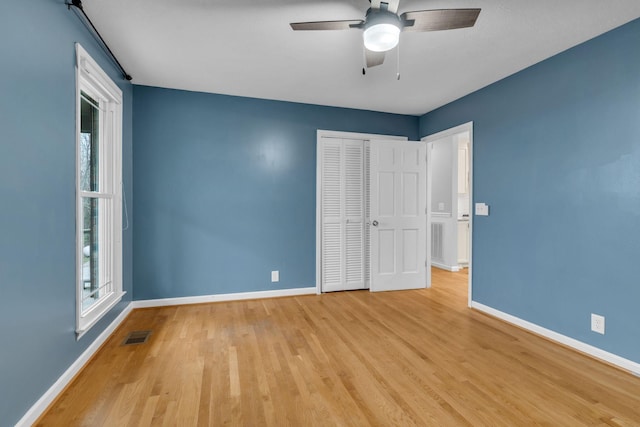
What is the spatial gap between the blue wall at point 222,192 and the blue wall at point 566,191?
80.3 inches

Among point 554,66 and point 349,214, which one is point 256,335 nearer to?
point 349,214

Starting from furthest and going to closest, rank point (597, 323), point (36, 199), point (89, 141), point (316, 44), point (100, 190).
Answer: point (100, 190)
point (89, 141)
point (316, 44)
point (597, 323)
point (36, 199)

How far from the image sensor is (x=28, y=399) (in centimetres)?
162

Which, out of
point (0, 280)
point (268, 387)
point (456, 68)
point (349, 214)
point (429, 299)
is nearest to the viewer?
point (0, 280)

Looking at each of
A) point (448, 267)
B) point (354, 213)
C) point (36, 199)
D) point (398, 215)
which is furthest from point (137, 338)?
point (448, 267)

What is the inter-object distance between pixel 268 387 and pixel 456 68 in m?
3.20

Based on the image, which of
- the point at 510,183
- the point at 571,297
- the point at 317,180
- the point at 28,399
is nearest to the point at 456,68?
the point at 510,183

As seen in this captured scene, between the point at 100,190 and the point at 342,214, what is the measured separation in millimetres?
2712

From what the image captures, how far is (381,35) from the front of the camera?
6.08 ft

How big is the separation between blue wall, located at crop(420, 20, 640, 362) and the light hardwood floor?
0.40 m

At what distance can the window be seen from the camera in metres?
2.44

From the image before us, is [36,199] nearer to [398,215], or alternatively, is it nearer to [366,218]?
[366,218]

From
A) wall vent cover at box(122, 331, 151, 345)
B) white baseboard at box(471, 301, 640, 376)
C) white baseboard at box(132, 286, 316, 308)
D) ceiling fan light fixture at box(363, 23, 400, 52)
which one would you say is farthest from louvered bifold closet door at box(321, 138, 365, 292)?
ceiling fan light fixture at box(363, 23, 400, 52)

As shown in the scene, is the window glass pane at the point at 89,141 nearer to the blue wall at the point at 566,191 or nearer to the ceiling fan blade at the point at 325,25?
the ceiling fan blade at the point at 325,25
